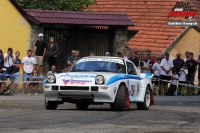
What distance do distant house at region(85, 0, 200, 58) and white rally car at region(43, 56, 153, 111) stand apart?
59.3 feet

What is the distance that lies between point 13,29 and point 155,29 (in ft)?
39.7

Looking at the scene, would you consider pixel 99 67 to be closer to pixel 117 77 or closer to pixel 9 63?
pixel 117 77

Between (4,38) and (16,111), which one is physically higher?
(4,38)

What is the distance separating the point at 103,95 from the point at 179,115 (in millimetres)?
1852

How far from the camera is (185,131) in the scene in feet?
44.1

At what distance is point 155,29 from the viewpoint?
131ft

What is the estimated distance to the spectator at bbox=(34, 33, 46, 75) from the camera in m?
28.2

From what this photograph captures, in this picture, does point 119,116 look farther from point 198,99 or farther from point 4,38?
point 4,38

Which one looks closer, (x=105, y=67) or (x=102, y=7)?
(x=105, y=67)

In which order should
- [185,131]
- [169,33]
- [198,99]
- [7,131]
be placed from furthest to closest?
[169,33] < [198,99] < [185,131] < [7,131]

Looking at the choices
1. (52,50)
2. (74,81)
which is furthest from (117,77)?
(52,50)

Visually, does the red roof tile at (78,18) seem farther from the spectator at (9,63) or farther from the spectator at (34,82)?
the spectator at (9,63)

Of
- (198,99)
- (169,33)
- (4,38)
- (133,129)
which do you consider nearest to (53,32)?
(4,38)

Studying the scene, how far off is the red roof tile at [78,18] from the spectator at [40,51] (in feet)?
5.01
